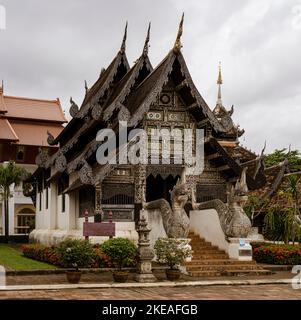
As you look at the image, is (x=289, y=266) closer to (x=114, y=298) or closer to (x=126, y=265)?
(x=126, y=265)

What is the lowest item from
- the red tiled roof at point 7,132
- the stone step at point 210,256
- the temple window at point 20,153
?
the stone step at point 210,256

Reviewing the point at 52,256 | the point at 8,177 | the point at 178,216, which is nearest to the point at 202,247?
the point at 178,216

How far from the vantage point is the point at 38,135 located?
138ft

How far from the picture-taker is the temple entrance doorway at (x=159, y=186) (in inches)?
860

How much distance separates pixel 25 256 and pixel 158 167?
6.41 metres

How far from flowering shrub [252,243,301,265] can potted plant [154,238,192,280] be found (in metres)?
4.57

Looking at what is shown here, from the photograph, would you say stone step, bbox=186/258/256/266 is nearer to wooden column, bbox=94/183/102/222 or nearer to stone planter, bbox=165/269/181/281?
stone planter, bbox=165/269/181/281

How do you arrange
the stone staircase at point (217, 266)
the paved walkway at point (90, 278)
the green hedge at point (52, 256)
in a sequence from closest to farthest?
1. the paved walkway at point (90, 278)
2. the stone staircase at point (217, 266)
3. the green hedge at point (52, 256)

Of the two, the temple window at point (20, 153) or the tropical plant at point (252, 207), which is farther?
the temple window at point (20, 153)

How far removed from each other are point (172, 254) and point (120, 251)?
53.2 inches

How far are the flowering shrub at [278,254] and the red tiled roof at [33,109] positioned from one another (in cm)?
2638

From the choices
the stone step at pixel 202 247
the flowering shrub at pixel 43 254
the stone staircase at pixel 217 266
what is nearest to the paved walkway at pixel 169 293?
the stone staircase at pixel 217 266

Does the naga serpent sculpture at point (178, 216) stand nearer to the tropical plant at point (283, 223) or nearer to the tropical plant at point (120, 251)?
the tropical plant at point (120, 251)

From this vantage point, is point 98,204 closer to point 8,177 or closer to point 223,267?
point 223,267
